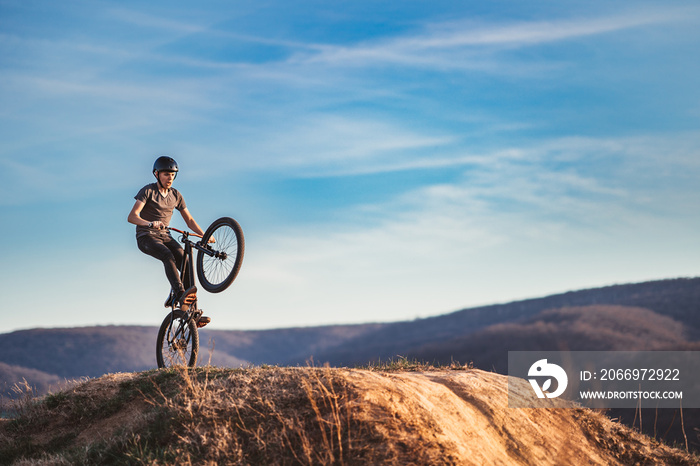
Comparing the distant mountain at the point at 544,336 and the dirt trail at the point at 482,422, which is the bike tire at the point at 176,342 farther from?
the distant mountain at the point at 544,336

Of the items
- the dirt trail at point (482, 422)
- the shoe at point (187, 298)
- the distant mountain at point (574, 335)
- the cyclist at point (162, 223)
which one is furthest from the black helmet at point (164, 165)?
the distant mountain at point (574, 335)

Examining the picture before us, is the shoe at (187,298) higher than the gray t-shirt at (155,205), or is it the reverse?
the gray t-shirt at (155,205)

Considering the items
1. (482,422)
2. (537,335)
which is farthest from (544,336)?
(482,422)

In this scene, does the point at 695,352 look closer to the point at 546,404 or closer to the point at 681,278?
the point at 681,278

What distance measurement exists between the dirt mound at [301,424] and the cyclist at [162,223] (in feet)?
→ 5.35

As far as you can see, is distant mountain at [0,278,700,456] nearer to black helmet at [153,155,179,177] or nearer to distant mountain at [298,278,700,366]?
distant mountain at [298,278,700,366]

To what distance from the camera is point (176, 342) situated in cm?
1088

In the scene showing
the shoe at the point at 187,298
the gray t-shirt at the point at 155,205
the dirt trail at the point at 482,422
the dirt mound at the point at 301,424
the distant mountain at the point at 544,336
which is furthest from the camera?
the distant mountain at the point at 544,336

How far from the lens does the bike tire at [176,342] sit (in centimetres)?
1070

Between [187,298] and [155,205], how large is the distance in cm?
191

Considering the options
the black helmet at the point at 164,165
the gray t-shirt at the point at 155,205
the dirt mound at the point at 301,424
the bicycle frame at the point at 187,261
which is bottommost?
the dirt mound at the point at 301,424

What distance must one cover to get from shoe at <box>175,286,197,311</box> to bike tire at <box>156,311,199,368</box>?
28 centimetres

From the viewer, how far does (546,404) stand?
1076cm

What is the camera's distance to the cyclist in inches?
416
